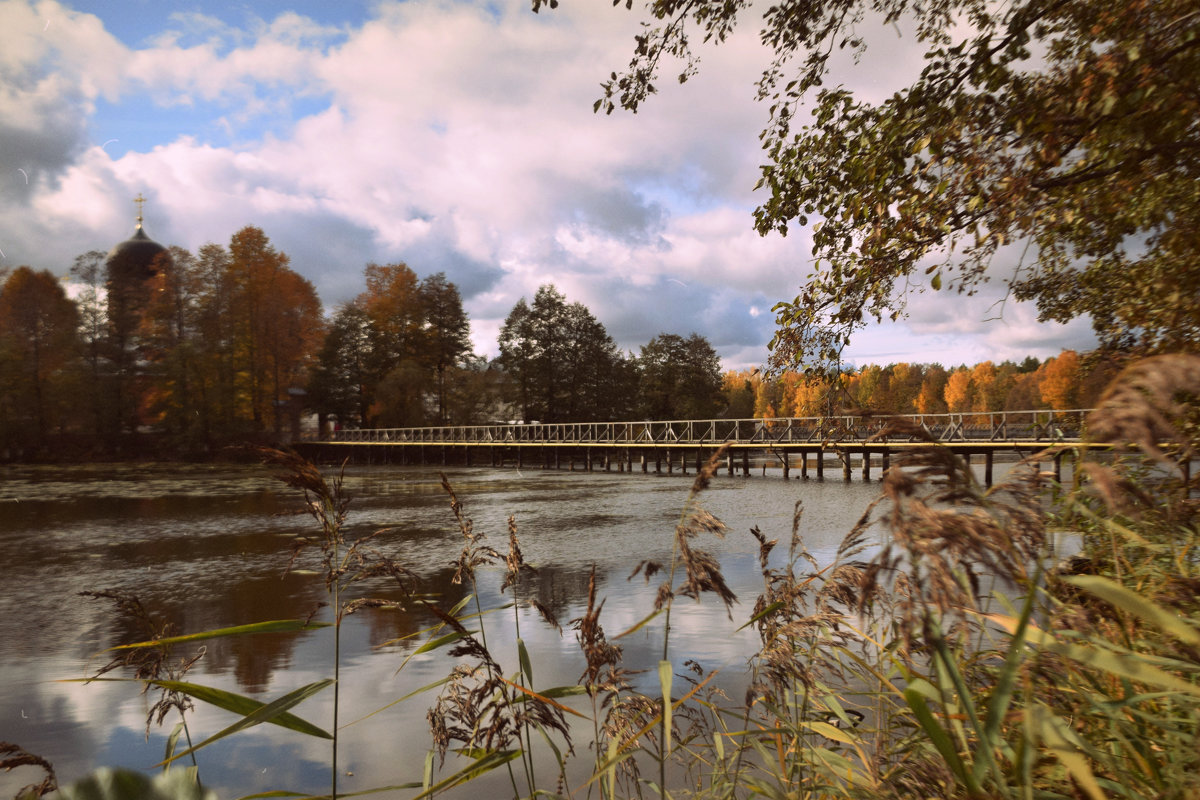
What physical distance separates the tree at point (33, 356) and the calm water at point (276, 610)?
19.7 meters

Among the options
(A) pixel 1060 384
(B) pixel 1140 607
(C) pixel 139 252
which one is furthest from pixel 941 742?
(A) pixel 1060 384

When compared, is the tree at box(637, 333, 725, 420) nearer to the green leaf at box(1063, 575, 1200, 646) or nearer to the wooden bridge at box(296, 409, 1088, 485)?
the wooden bridge at box(296, 409, 1088, 485)

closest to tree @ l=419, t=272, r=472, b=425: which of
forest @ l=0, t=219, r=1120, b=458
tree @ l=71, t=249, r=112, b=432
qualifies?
forest @ l=0, t=219, r=1120, b=458

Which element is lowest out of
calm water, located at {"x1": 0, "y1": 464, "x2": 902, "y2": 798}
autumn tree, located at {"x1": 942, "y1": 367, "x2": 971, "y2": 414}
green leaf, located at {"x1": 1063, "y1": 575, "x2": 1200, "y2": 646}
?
calm water, located at {"x1": 0, "y1": 464, "x2": 902, "y2": 798}

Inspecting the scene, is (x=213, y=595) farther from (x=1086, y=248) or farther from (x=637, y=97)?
(x=1086, y=248)

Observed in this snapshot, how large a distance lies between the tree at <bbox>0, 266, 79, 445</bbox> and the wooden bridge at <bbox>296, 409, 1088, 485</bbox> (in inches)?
535

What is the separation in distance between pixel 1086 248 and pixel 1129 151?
134 inches

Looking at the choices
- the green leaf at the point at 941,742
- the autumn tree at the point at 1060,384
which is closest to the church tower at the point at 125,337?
the green leaf at the point at 941,742

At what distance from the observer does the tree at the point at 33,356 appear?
3434 centimetres

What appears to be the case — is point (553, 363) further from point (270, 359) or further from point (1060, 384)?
point (1060, 384)

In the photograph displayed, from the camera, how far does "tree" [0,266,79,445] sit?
34344 mm

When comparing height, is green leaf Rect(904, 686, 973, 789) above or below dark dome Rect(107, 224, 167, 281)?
below

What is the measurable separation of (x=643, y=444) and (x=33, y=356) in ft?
103

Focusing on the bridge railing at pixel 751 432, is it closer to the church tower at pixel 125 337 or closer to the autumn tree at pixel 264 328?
the autumn tree at pixel 264 328
